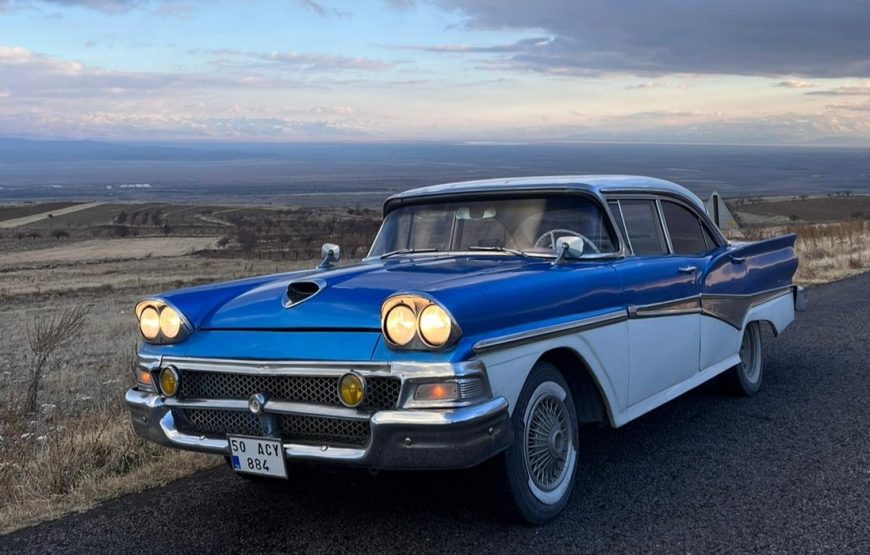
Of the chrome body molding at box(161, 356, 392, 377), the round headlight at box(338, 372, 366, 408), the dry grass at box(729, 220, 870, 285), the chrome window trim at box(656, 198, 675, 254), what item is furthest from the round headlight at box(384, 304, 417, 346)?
the dry grass at box(729, 220, 870, 285)

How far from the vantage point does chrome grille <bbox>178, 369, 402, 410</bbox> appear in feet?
12.7

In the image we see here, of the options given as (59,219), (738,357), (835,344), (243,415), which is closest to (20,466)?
(243,415)

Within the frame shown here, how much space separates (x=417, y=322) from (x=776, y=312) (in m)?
4.28

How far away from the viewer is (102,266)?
3825 cm

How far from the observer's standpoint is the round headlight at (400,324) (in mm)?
3820

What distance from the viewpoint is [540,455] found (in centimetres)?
433

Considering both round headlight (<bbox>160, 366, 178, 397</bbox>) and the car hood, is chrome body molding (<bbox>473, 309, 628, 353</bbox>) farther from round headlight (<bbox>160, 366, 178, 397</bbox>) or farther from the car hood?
round headlight (<bbox>160, 366, 178, 397</bbox>)

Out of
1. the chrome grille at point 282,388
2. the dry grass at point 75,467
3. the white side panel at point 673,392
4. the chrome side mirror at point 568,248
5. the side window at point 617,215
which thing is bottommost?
the dry grass at point 75,467

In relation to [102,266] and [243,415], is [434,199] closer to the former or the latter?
[243,415]

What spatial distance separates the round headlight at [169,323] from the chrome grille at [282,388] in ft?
0.67

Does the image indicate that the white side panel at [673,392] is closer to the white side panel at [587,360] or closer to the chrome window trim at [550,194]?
the white side panel at [587,360]

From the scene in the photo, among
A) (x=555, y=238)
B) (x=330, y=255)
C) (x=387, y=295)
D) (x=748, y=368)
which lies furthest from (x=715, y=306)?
(x=387, y=295)

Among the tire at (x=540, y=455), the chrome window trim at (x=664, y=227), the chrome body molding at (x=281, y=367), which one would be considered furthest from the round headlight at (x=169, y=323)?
the chrome window trim at (x=664, y=227)

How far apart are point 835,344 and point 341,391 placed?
21.4 feet
